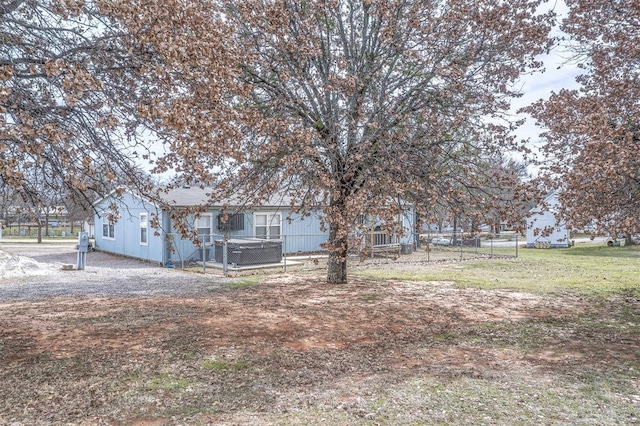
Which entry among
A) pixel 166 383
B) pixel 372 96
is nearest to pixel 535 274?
pixel 372 96

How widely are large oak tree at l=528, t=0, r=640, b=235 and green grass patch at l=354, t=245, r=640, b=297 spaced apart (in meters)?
3.93

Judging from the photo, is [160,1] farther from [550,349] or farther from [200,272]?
[200,272]

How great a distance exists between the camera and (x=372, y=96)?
1029 centimetres

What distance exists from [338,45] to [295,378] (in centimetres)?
853

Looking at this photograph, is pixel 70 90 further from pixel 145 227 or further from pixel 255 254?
pixel 145 227

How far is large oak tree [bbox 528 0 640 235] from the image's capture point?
738 centimetres

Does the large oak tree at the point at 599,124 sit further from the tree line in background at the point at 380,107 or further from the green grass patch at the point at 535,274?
the green grass patch at the point at 535,274

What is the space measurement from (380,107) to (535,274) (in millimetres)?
9134

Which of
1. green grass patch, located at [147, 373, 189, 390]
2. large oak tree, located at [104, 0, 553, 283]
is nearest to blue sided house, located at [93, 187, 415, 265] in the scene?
large oak tree, located at [104, 0, 553, 283]

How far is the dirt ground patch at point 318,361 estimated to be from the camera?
4.11 metres

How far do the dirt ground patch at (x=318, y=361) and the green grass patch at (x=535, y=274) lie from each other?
262 centimetres

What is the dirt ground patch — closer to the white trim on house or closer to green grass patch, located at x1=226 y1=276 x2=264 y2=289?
green grass patch, located at x1=226 y1=276 x2=264 y2=289

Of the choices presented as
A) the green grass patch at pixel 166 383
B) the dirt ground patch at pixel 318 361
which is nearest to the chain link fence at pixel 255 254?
the dirt ground patch at pixel 318 361

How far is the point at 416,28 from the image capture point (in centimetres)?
977
